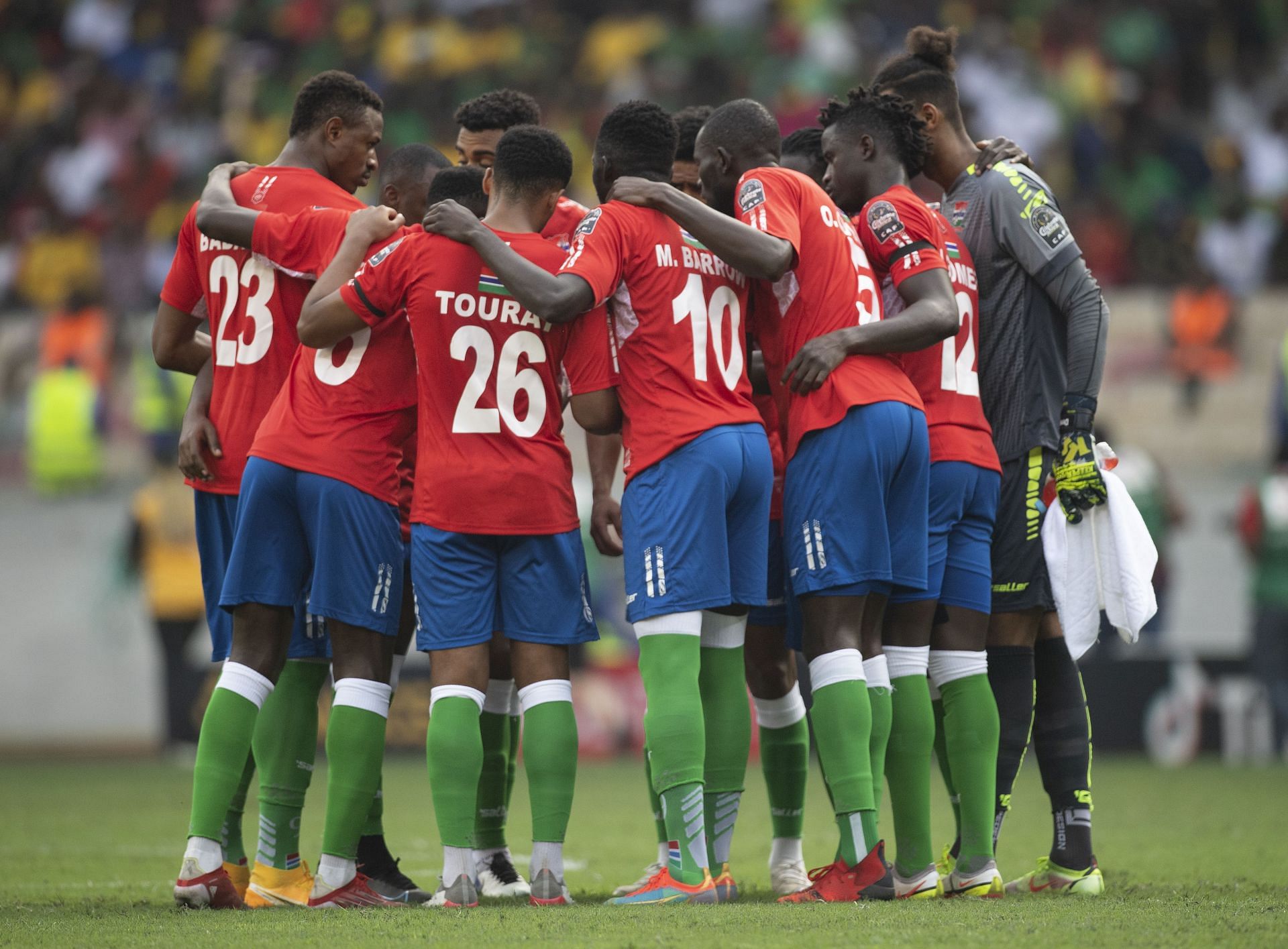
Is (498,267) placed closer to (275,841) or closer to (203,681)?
(275,841)

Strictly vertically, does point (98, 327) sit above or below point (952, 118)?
above

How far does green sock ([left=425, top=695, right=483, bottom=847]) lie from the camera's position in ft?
15.3

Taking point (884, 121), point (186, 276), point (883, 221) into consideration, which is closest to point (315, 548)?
point (186, 276)

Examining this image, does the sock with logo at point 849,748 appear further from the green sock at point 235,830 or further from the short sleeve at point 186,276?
the short sleeve at point 186,276

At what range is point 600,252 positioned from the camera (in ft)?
15.5

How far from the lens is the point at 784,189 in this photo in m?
4.92

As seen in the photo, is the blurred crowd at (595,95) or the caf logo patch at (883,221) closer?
the caf logo patch at (883,221)

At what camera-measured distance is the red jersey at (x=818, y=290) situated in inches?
190

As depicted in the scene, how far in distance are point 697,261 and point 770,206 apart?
278 mm

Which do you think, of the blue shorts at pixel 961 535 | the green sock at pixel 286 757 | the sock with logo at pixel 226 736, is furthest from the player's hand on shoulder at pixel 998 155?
the sock with logo at pixel 226 736

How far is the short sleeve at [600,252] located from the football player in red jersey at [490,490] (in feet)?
0.46

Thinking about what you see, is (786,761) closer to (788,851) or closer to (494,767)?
(788,851)

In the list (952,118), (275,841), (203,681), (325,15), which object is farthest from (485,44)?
(275,841)

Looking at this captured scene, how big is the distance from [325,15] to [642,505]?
50.7ft
